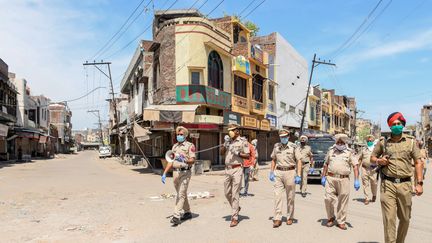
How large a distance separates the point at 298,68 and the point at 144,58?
19.9 m

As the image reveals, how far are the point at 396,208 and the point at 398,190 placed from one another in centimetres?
25

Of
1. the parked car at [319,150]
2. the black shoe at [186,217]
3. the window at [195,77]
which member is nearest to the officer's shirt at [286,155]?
the black shoe at [186,217]

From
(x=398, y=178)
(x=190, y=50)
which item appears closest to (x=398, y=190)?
(x=398, y=178)

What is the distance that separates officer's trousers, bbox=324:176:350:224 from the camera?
7.50 m

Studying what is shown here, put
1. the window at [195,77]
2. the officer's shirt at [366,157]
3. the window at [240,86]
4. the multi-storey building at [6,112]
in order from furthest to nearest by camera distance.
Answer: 1. the multi-storey building at [6,112]
2. the window at [240,86]
3. the window at [195,77]
4. the officer's shirt at [366,157]

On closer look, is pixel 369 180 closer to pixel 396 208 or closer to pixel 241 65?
pixel 396 208

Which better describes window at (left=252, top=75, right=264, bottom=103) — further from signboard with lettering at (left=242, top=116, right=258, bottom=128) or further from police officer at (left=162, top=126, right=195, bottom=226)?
police officer at (left=162, top=126, right=195, bottom=226)

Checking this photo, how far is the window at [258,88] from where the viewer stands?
32062 mm

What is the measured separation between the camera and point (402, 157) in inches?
217

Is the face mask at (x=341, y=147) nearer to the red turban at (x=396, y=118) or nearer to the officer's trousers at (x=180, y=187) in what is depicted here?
the red turban at (x=396, y=118)

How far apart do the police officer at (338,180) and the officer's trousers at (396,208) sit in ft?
6.58

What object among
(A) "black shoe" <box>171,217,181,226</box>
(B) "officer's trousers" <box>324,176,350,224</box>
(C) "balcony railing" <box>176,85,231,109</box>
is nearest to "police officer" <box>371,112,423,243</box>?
(B) "officer's trousers" <box>324,176,350,224</box>

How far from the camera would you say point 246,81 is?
99.2ft

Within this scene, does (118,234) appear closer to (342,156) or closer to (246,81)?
(342,156)
